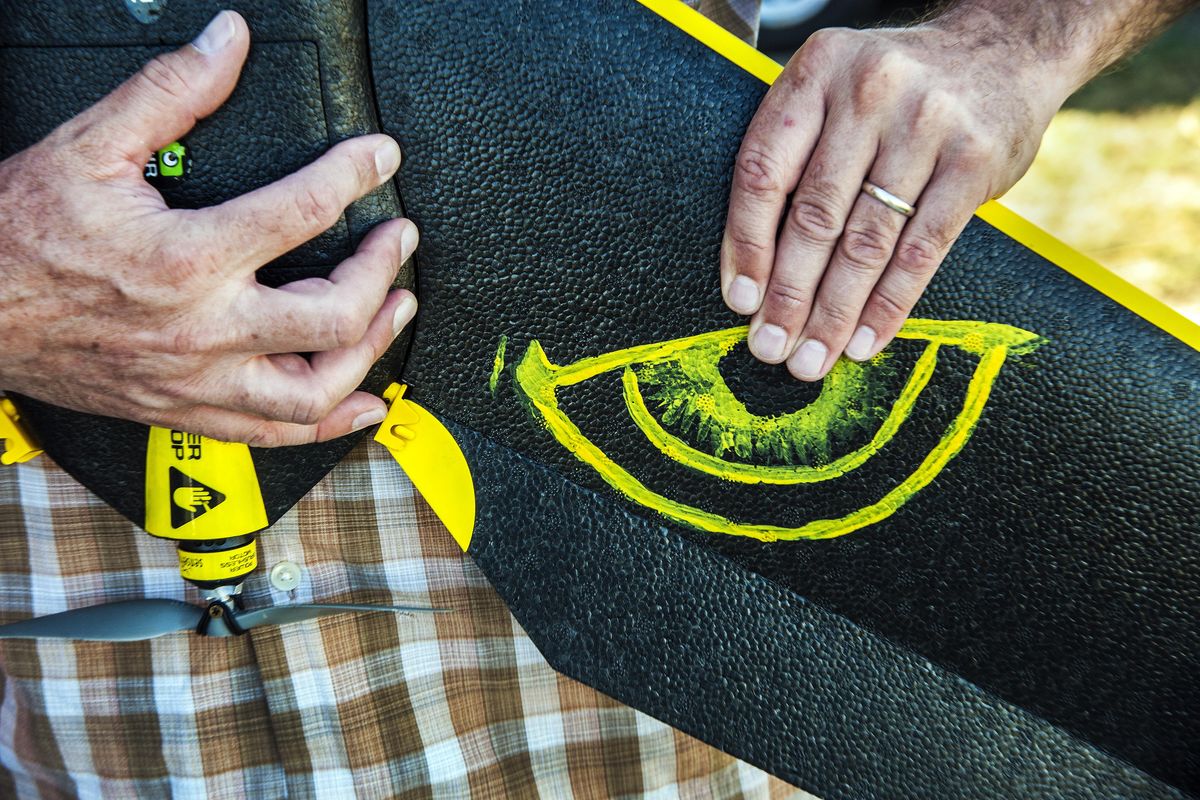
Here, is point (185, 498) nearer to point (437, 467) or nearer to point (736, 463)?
point (437, 467)

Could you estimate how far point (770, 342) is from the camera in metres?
0.82

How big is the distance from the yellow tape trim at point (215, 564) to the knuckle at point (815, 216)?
619 mm

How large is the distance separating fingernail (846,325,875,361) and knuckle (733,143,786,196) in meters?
0.16

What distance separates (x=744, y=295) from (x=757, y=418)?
0.13m

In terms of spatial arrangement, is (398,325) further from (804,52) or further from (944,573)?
(944,573)

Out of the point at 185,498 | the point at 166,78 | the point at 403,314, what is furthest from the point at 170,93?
the point at 185,498

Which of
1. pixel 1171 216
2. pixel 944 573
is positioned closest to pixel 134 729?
pixel 944 573

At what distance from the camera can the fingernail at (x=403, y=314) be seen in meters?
0.82

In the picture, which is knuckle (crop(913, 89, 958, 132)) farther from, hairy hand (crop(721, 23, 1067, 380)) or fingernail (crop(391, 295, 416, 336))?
fingernail (crop(391, 295, 416, 336))

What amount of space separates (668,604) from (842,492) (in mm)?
219

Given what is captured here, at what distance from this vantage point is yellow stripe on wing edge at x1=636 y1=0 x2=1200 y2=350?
2.68ft

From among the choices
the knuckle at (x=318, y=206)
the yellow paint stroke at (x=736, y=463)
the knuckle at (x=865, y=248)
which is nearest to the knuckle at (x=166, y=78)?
the knuckle at (x=318, y=206)

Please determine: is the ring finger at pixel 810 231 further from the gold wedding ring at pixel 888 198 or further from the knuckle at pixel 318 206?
the knuckle at pixel 318 206

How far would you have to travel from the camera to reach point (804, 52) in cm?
76
